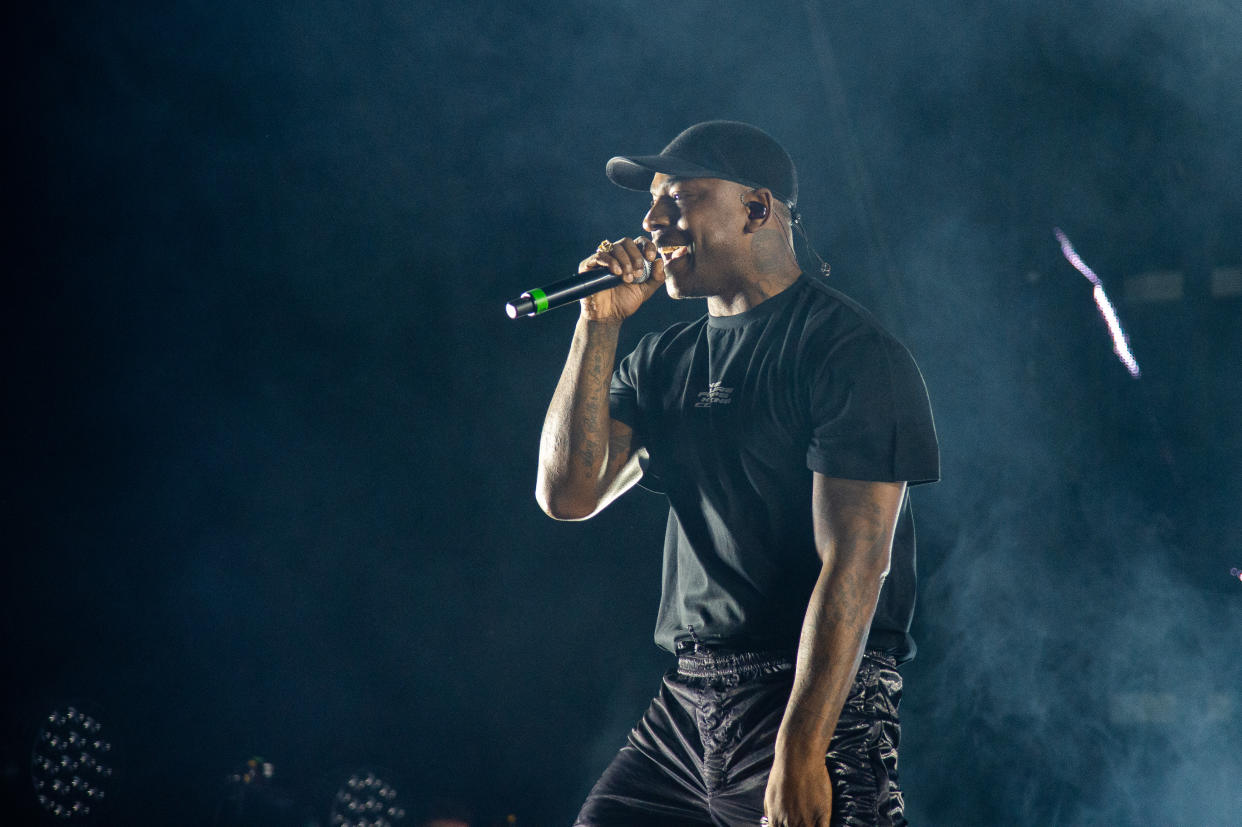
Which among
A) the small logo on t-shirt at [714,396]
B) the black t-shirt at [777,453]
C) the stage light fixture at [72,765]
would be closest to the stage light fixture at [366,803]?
the stage light fixture at [72,765]

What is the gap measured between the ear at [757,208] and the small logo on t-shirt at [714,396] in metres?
0.30

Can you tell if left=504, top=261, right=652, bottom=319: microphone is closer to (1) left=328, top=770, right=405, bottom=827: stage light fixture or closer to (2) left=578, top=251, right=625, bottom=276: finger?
(2) left=578, top=251, right=625, bottom=276: finger

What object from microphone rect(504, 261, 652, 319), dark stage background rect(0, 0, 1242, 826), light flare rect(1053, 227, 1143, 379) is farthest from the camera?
light flare rect(1053, 227, 1143, 379)

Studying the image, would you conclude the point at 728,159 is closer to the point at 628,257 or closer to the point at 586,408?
the point at 628,257

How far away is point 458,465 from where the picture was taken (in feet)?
10.2

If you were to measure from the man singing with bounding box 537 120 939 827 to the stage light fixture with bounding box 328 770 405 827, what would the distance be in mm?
1384

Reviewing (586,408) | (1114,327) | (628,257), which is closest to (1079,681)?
(1114,327)

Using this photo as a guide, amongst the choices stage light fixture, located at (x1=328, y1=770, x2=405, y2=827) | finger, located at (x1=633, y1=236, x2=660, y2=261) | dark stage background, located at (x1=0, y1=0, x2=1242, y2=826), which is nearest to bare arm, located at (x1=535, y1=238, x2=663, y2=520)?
finger, located at (x1=633, y1=236, x2=660, y2=261)

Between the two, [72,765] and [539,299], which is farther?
[72,765]

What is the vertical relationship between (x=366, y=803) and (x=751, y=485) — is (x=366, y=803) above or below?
below

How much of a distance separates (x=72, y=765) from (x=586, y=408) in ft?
5.86

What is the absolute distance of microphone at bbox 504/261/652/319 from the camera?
163 centimetres

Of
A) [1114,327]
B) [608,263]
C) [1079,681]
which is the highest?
[608,263]

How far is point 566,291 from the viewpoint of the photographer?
1.67 m
